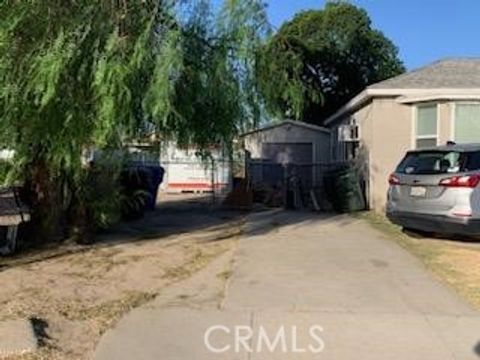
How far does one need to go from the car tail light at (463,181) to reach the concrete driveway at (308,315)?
82.6 inches

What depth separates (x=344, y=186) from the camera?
2139 centimetres

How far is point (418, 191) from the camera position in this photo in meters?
14.3

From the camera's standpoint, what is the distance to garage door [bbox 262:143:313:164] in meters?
32.3

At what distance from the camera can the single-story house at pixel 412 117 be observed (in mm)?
19422

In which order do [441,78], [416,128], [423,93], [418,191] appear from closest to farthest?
[418,191], [423,93], [416,128], [441,78]

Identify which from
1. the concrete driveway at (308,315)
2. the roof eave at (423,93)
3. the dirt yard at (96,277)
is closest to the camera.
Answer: the concrete driveway at (308,315)

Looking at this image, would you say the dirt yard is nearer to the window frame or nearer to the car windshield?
the car windshield

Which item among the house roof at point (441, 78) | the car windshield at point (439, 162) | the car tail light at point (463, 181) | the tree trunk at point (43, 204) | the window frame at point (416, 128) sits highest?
the house roof at point (441, 78)

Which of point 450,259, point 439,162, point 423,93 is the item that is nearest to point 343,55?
point 423,93

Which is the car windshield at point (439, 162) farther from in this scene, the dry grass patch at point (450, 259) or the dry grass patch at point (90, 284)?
the dry grass patch at point (90, 284)

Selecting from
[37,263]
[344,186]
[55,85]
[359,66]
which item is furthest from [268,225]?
[359,66]

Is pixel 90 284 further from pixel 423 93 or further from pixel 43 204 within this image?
pixel 423 93

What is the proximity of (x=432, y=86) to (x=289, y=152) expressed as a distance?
42.8 feet

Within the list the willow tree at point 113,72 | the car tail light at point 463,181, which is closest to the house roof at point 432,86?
the car tail light at point 463,181
